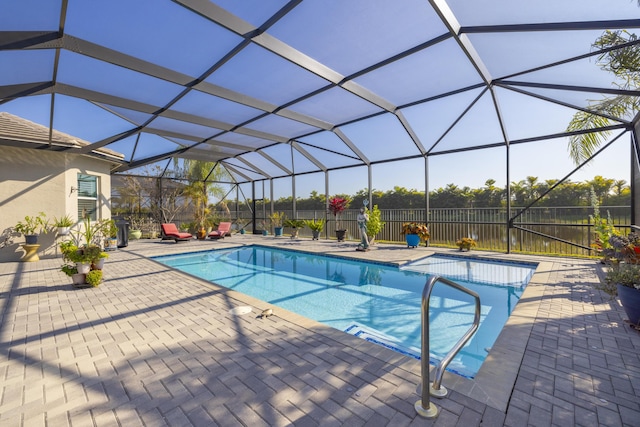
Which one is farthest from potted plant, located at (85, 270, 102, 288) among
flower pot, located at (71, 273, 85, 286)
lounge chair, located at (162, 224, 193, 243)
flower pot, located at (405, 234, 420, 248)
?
flower pot, located at (405, 234, 420, 248)

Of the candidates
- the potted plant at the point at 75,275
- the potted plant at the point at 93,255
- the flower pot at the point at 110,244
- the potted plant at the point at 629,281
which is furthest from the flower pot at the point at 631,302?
the flower pot at the point at 110,244

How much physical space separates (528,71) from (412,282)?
4.94m

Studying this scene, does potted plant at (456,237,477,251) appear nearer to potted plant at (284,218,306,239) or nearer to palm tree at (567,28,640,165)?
palm tree at (567,28,640,165)

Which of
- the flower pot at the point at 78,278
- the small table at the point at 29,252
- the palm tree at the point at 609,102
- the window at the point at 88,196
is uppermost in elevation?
the palm tree at the point at 609,102

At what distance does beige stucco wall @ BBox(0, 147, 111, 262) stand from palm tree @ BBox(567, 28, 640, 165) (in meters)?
12.7

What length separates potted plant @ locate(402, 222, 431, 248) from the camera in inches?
392

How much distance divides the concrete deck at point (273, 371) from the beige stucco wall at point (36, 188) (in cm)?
542

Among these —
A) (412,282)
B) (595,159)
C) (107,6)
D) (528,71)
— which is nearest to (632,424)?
(412,282)

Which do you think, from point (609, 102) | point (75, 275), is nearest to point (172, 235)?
point (75, 275)

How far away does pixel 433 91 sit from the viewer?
7.11m

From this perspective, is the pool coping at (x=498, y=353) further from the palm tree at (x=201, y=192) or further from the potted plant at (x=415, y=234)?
the palm tree at (x=201, y=192)

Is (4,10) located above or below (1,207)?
above

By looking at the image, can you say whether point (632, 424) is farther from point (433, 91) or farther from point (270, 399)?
point (433, 91)

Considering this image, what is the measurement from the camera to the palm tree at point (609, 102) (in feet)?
14.0
